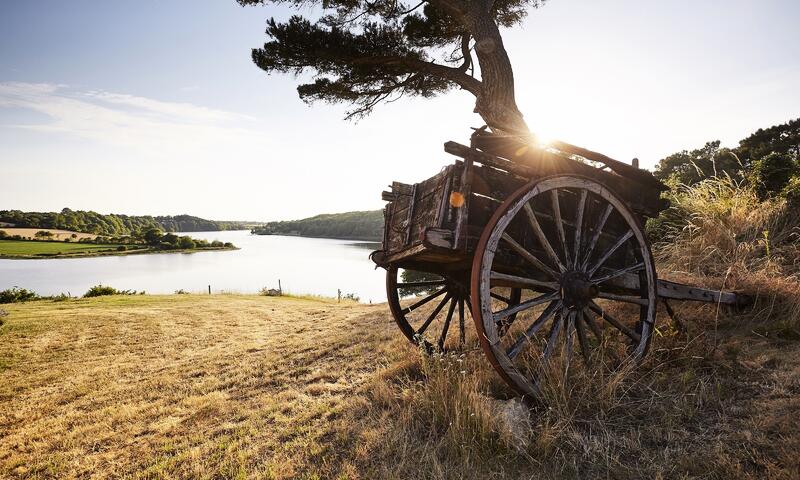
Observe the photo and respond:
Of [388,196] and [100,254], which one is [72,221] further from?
[388,196]

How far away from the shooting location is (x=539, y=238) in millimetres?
3020

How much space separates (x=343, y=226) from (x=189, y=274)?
8281 cm

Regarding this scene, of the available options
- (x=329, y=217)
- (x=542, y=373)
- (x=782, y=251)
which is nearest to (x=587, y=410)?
(x=542, y=373)

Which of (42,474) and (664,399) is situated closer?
(664,399)

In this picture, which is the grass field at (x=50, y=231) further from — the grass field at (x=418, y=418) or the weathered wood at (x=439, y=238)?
the weathered wood at (x=439, y=238)

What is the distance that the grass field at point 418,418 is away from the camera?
7.15 ft

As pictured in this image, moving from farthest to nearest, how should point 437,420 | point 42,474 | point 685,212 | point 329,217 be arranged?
1. point 329,217
2. point 685,212
3. point 42,474
4. point 437,420

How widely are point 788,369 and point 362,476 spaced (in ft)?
10.6

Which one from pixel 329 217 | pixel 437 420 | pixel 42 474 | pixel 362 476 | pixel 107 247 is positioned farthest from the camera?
pixel 329 217

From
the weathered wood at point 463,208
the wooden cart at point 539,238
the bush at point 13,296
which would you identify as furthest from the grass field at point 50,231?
the weathered wood at point 463,208

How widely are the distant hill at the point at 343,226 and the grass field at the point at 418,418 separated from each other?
11168 centimetres

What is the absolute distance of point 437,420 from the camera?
276cm

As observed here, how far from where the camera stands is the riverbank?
86463mm

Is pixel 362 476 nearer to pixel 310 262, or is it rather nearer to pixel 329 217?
pixel 310 262
